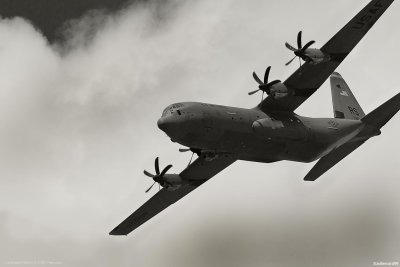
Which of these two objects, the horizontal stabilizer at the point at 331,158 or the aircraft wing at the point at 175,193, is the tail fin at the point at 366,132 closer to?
the horizontal stabilizer at the point at 331,158

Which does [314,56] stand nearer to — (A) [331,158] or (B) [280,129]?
(B) [280,129]

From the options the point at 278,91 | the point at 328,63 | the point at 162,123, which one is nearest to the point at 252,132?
the point at 278,91

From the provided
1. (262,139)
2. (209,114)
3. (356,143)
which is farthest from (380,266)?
(209,114)

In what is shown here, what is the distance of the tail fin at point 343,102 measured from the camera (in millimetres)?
57278

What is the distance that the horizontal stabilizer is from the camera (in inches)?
2157

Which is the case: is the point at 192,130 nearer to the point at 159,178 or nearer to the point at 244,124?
the point at 244,124

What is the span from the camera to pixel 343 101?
58.0 m

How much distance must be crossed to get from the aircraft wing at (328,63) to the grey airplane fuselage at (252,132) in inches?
34.1

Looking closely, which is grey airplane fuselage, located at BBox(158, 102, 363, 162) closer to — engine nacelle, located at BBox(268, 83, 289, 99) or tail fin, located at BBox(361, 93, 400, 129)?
tail fin, located at BBox(361, 93, 400, 129)

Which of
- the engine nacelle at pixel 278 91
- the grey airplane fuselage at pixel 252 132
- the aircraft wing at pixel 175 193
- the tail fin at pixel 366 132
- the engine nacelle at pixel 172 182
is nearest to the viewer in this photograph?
the grey airplane fuselage at pixel 252 132

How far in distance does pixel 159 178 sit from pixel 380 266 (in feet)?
56.1

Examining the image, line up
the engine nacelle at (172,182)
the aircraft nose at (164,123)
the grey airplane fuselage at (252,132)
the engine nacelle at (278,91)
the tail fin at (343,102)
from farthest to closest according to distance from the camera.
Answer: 1. the tail fin at (343,102)
2. the engine nacelle at (172,182)
3. the engine nacelle at (278,91)
4. the grey airplane fuselage at (252,132)
5. the aircraft nose at (164,123)

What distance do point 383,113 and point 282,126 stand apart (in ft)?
25.0

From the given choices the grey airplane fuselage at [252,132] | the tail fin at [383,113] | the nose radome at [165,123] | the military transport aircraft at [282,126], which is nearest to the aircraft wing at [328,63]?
the military transport aircraft at [282,126]
